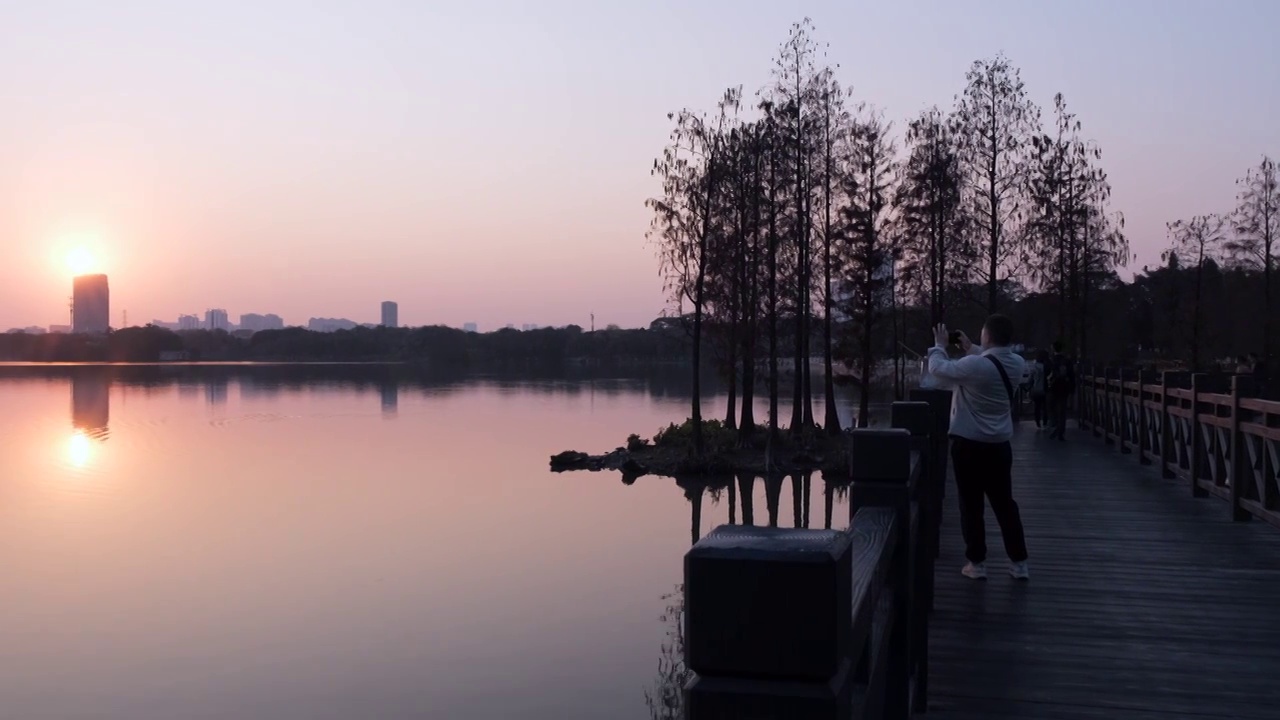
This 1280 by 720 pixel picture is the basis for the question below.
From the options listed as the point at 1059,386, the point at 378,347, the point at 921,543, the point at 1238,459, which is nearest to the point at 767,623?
the point at 921,543

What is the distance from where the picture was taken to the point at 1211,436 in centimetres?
1064

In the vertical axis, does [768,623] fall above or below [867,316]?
below

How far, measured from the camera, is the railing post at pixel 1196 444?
10.8 meters

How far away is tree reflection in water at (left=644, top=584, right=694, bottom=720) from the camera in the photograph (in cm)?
1143

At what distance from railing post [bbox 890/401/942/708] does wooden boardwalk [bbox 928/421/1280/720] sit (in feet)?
0.52

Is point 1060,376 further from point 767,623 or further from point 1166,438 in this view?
point 767,623

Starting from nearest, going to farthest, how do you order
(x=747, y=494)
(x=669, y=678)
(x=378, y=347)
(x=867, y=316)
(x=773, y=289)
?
(x=669, y=678), (x=747, y=494), (x=773, y=289), (x=867, y=316), (x=378, y=347)

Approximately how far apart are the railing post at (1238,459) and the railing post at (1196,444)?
4.48ft

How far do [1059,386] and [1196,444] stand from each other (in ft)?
28.4

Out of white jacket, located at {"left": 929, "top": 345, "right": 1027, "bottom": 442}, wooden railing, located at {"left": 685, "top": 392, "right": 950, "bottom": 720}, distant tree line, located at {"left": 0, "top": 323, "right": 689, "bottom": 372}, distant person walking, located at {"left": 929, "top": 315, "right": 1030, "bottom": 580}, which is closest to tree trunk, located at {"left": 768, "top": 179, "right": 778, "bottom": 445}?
distant person walking, located at {"left": 929, "top": 315, "right": 1030, "bottom": 580}

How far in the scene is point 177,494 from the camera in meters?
28.1

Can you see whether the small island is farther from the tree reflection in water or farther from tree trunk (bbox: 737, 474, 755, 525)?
the tree reflection in water

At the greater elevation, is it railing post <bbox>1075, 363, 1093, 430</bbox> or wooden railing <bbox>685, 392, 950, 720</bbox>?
wooden railing <bbox>685, 392, 950, 720</bbox>

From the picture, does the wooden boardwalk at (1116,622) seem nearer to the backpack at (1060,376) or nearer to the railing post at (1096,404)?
the backpack at (1060,376)
